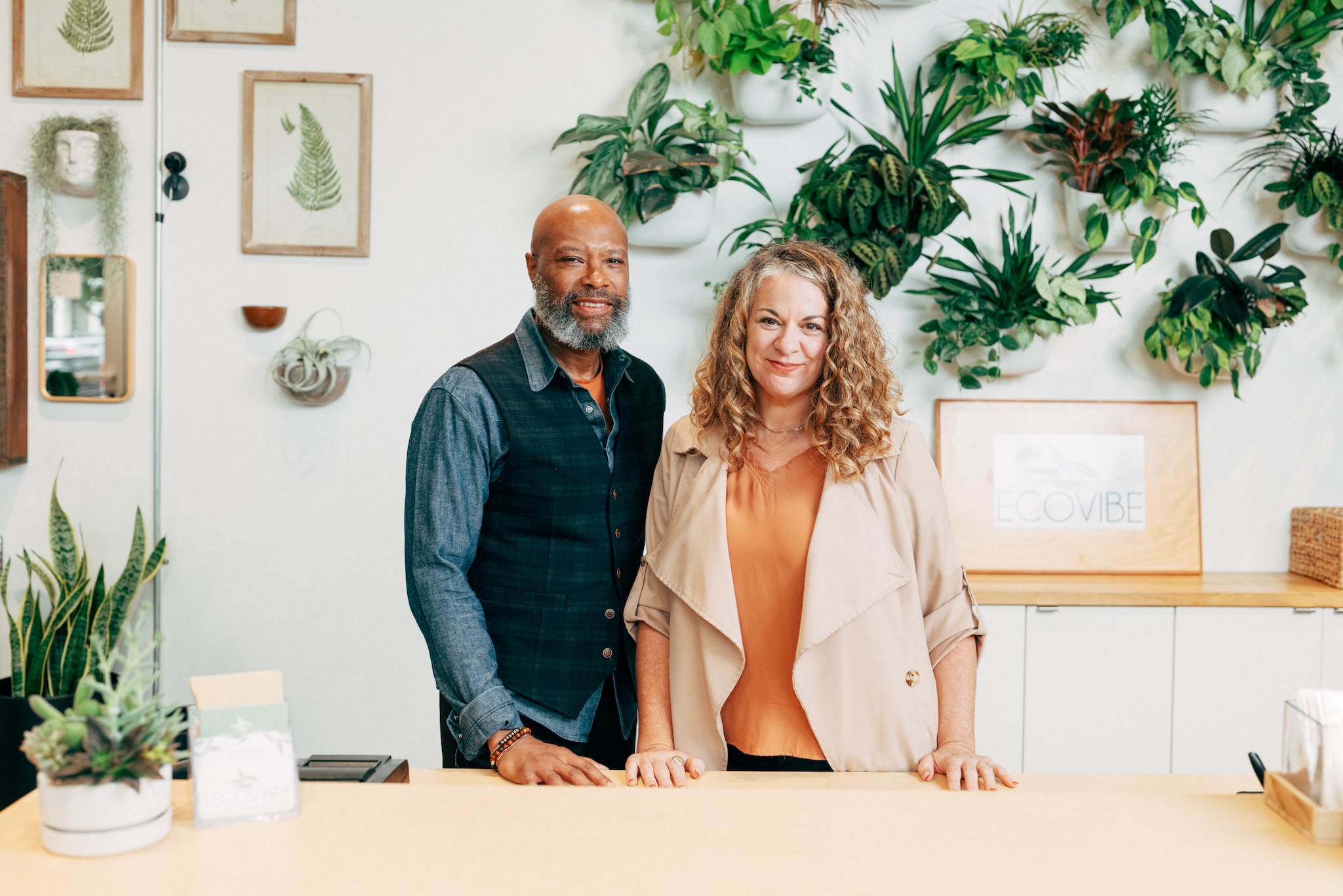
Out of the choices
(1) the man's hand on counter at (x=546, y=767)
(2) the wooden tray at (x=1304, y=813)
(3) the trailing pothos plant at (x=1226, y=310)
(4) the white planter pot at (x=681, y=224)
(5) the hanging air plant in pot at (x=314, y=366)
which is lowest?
(1) the man's hand on counter at (x=546, y=767)

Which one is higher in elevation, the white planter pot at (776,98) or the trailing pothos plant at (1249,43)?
the trailing pothos plant at (1249,43)

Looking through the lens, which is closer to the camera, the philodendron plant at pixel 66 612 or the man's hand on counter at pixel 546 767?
the man's hand on counter at pixel 546 767

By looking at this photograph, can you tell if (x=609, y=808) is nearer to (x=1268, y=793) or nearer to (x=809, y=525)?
(x=809, y=525)

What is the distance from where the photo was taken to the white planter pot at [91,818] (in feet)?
3.61

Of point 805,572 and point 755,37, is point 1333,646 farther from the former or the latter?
point 755,37

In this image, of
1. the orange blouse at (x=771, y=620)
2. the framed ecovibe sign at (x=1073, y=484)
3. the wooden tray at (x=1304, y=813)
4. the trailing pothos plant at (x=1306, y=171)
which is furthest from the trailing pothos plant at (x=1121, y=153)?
the wooden tray at (x=1304, y=813)

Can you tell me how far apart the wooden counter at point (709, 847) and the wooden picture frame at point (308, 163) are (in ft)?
6.87

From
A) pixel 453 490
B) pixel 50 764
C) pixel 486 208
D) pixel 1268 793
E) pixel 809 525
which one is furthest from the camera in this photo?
pixel 486 208

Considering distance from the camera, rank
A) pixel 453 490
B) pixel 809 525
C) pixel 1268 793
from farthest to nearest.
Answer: pixel 453 490 < pixel 809 525 < pixel 1268 793

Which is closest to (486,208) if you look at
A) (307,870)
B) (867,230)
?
(867,230)

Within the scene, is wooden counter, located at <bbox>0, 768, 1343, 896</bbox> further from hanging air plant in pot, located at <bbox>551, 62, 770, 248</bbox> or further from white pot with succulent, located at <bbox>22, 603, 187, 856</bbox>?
hanging air plant in pot, located at <bbox>551, 62, 770, 248</bbox>

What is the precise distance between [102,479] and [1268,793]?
3.15 metres

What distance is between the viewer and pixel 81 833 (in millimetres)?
1105

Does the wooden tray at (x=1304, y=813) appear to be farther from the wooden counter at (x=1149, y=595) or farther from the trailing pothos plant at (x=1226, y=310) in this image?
the trailing pothos plant at (x=1226, y=310)
